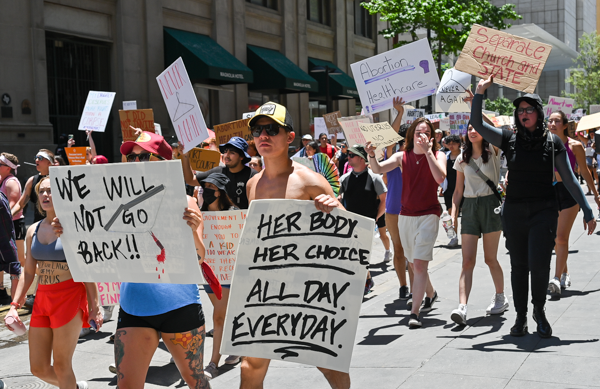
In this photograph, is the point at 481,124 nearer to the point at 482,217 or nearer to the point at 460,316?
the point at 482,217

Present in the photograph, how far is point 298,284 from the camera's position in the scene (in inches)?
137

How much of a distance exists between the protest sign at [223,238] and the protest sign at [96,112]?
658 centimetres

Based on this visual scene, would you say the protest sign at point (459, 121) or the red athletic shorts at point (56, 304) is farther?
the protest sign at point (459, 121)

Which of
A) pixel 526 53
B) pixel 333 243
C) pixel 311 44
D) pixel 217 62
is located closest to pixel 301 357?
pixel 333 243

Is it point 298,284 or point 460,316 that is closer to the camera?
point 298,284

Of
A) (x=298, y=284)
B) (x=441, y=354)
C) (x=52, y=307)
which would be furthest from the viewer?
(x=441, y=354)

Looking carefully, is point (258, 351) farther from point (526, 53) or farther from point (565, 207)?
point (565, 207)

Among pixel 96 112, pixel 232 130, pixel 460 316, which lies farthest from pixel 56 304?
pixel 96 112

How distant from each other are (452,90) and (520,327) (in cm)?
677

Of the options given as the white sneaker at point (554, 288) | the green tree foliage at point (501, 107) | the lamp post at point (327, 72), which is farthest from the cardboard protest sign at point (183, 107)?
the green tree foliage at point (501, 107)

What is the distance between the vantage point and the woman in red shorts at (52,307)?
4250 millimetres

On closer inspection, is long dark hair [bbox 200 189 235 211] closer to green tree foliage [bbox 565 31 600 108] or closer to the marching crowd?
the marching crowd

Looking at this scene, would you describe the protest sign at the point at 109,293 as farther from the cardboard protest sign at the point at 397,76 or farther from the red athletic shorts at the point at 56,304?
the cardboard protest sign at the point at 397,76

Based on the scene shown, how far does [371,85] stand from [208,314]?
3.90 meters
